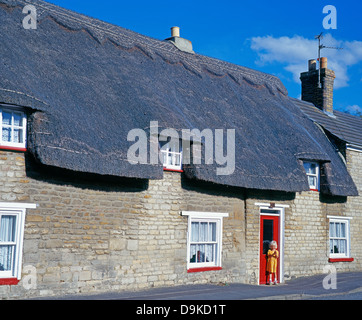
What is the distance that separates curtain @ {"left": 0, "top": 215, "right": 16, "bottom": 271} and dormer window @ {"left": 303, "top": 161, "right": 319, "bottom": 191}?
434 inches

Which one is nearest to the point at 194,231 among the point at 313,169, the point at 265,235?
the point at 265,235

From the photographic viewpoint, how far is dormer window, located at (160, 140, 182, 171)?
1365 cm

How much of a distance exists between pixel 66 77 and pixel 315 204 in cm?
Result: 1014

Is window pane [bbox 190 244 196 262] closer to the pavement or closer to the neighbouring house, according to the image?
the neighbouring house

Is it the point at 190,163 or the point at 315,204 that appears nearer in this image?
the point at 190,163

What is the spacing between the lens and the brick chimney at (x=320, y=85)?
23.0m

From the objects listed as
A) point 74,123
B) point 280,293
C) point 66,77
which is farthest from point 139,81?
point 280,293

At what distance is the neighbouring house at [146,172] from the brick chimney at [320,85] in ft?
10.9

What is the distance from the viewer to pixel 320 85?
915 inches

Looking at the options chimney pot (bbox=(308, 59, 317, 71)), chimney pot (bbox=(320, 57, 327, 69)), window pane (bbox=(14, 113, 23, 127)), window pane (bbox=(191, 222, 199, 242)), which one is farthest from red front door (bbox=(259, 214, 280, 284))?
chimney pot (bbox=(308, 59, 317, 71))

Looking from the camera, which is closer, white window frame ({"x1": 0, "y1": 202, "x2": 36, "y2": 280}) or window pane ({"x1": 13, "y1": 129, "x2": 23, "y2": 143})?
white window frame ({"x1": 0, "y1": 202, "x2": 36, "y2": 280})
